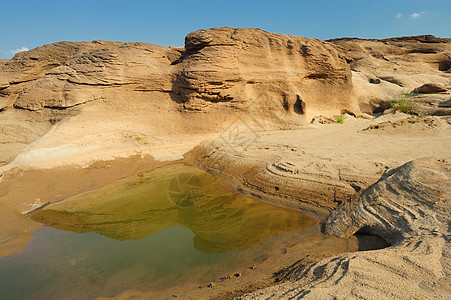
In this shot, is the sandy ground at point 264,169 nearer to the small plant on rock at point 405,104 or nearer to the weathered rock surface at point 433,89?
the small plant on rock at point 405,104

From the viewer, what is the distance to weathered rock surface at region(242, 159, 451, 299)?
1.87 metres

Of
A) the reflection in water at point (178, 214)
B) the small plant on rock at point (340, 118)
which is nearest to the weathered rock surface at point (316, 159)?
the reflection in water at point (178, 214)

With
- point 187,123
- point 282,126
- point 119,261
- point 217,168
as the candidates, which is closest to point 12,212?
point 119,261

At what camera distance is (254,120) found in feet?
29.5

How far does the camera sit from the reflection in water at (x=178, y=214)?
384 centimetres

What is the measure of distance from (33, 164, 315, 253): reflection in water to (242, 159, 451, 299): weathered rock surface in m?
0.90

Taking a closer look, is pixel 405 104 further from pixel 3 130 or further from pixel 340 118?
pixel 3 130

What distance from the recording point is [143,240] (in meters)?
3.72

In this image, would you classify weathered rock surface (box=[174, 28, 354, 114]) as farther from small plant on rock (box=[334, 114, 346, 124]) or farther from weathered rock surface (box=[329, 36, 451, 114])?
weathered rock surface (box=[329, 36, 451, 114])

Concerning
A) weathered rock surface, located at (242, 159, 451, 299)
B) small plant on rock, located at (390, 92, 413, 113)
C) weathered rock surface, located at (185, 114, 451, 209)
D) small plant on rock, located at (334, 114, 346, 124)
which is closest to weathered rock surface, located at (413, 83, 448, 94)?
small plant on rock, located at (390, 92, 413, 113)

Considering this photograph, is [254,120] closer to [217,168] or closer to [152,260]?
[217,168]

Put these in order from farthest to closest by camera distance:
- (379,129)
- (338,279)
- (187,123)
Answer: (187,123)
(379,129)
(338,279)

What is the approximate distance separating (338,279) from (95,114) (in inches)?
316

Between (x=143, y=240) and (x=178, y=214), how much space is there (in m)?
0.88
